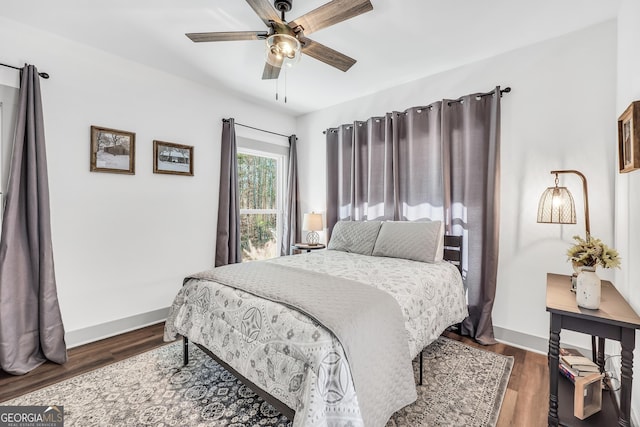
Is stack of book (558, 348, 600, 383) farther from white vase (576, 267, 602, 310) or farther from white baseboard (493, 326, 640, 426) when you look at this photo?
white baseboard (493, 326, 640, 426)

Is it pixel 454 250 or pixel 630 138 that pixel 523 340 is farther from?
pixel 630 138

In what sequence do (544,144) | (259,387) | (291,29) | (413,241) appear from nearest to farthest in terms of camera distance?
(259,387), (291,29), (544,144), (413,241)

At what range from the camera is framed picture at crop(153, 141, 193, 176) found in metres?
3.09

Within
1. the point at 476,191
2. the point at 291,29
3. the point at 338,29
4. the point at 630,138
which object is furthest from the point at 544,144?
the point at 291,29

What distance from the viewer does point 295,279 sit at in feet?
6.38

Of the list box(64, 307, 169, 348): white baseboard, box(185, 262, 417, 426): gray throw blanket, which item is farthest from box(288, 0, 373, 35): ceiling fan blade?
box(64, 307, 169, 348): white baseboard

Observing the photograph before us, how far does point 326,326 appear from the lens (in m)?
1.32

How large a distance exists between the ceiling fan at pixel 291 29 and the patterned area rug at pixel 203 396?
7.30ft

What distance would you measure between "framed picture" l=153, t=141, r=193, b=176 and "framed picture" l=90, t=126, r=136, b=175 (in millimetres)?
212

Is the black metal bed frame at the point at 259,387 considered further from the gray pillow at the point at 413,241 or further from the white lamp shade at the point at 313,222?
the white lamp shade at the point at 313,222

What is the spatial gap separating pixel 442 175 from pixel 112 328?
351cm

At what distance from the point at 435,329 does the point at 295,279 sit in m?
1.06

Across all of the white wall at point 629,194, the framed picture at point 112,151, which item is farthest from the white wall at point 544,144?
the framed picture at point 112,151

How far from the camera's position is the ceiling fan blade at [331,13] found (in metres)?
1.59
